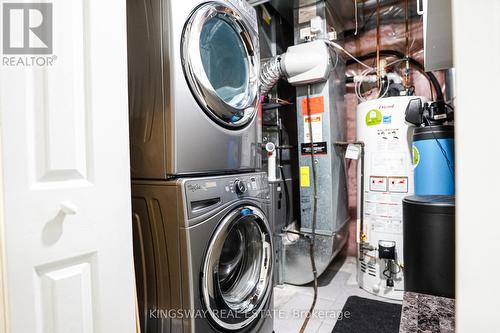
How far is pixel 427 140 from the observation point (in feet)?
5.32

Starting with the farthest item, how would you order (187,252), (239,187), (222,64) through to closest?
(222,64), (239,187), (187,252)

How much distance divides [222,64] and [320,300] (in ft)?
5.92

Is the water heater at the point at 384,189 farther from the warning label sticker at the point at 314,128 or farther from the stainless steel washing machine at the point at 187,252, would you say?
the stainless steel washing machine at the point at 187,252

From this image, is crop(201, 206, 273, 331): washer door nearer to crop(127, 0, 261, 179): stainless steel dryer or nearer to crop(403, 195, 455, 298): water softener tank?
crop(127, 0, 261, 179): stainless steel dryer

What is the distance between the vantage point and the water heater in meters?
1.87

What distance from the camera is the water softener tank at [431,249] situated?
1016 millimetres

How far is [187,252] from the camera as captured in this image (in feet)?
3.05

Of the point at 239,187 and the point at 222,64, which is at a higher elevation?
the point at 222,64

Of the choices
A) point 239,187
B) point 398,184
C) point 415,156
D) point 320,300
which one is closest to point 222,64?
point 239,187

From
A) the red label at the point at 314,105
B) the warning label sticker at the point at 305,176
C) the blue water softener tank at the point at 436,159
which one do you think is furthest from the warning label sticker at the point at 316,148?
the blue water softener tank at the point at 436,159

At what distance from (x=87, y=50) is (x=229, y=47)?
2.65 ft

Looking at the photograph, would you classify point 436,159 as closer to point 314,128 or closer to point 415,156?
point 415,156

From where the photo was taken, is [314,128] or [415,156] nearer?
[415,156]
